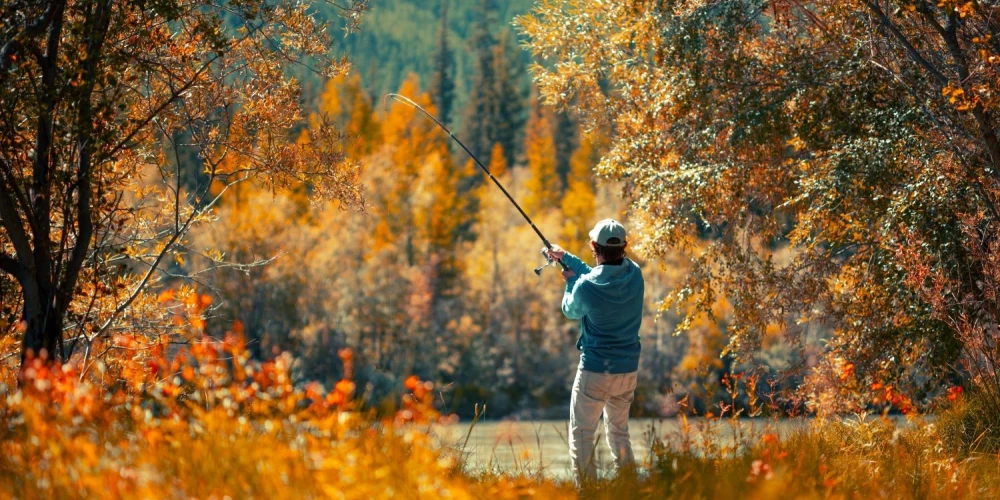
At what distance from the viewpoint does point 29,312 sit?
19.5 feet

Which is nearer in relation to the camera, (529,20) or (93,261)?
(93,261)

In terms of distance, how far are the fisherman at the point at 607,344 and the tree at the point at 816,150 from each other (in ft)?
9.40

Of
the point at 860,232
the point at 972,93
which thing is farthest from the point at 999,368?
the point at 860,232

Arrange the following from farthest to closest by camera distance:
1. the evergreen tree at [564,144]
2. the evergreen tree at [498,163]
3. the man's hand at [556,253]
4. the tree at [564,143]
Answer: the evergreen tree at [564,144]
the tree at [564,143]
the evergreen tree at [498,163]
the man's hand at [556,253]

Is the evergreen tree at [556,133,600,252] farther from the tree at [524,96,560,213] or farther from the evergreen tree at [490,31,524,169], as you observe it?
the evergreen tree at [490,31,524,169]

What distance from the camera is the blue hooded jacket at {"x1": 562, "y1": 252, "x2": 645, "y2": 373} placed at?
558 cm

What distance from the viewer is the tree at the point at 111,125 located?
5.84 metres

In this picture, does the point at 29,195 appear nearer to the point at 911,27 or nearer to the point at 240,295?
the point at 911,27

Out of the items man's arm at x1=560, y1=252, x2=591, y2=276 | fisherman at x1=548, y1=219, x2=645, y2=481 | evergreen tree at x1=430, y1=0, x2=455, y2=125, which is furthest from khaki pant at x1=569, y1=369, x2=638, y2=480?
evergreen tree at x1=430, y1=0, x2=455, y2=125

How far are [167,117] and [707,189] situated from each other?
548 cm

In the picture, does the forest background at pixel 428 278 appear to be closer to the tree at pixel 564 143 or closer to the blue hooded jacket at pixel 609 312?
the tree at pixel 564 143

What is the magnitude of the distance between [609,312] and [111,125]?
3.07 m

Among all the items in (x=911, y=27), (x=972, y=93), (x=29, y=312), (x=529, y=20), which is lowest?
(x=29, y=312)

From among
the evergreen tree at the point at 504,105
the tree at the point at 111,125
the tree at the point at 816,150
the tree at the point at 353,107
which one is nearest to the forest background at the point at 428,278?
the tree at the point at 353,107
